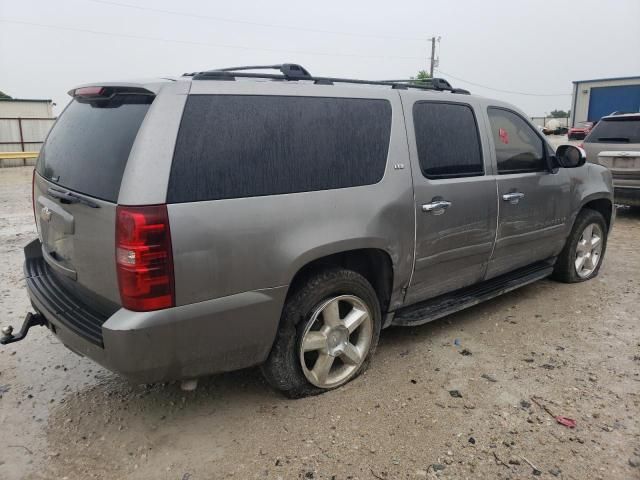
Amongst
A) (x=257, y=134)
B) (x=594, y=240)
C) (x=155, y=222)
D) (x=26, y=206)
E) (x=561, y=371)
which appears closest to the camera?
(x=155, y=222)

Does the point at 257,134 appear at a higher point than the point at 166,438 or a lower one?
higher

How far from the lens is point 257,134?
8.55ft

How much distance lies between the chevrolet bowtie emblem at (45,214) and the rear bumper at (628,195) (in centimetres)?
787

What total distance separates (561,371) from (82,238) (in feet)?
9.92

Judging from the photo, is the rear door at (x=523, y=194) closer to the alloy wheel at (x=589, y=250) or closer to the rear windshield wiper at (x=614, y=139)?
the alloy wheel at (x=589, y=250)

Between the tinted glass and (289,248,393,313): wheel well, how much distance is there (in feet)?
1.45

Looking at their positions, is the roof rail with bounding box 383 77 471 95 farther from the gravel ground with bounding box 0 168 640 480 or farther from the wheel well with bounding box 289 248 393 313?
the gravel ground with bounding box 0 168 640 480

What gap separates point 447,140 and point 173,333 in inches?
89.1

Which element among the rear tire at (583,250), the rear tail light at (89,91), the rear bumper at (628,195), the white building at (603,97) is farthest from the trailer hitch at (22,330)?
the white building at (603,97)

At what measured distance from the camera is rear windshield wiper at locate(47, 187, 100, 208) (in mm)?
2418

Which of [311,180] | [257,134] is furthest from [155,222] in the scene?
[311,180]

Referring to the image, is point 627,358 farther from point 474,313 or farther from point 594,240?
point 594,240

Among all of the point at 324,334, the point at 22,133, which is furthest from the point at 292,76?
the point at 22,133

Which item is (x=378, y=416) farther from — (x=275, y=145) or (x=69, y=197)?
(x=69, y=197)
